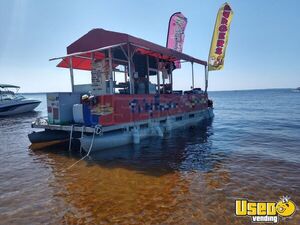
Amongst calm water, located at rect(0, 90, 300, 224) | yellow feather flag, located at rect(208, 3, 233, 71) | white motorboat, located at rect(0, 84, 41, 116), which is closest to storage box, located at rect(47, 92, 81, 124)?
calm water, located at rect(0, 90, 300, 224)

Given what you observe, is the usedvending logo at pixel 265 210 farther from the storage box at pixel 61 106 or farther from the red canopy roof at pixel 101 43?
the storage box at pixel 61 106

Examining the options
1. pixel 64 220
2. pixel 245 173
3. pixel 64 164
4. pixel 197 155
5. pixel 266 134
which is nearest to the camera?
pixel 64 220

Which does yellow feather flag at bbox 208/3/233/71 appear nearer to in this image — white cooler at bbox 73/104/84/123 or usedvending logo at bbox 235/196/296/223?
white cooler at bbox 73/104/84/123

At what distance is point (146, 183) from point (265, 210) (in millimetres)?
2723

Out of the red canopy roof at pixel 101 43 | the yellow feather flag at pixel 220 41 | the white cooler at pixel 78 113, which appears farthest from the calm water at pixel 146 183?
the yellow feather flag at pixel 220 41

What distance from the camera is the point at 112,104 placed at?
362 inches

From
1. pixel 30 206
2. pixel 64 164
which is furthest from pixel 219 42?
pixel 30 206

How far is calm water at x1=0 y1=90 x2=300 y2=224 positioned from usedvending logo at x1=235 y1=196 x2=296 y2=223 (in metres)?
0.15

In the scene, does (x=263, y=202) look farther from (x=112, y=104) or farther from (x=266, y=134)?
(x=266, y=134)

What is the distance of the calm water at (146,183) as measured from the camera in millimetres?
4531

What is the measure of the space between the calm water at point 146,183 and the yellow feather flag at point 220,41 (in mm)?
8332

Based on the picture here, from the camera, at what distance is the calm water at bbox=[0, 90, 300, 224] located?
178 inches

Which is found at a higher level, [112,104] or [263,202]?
[112,104]

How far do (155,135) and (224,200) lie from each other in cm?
706
